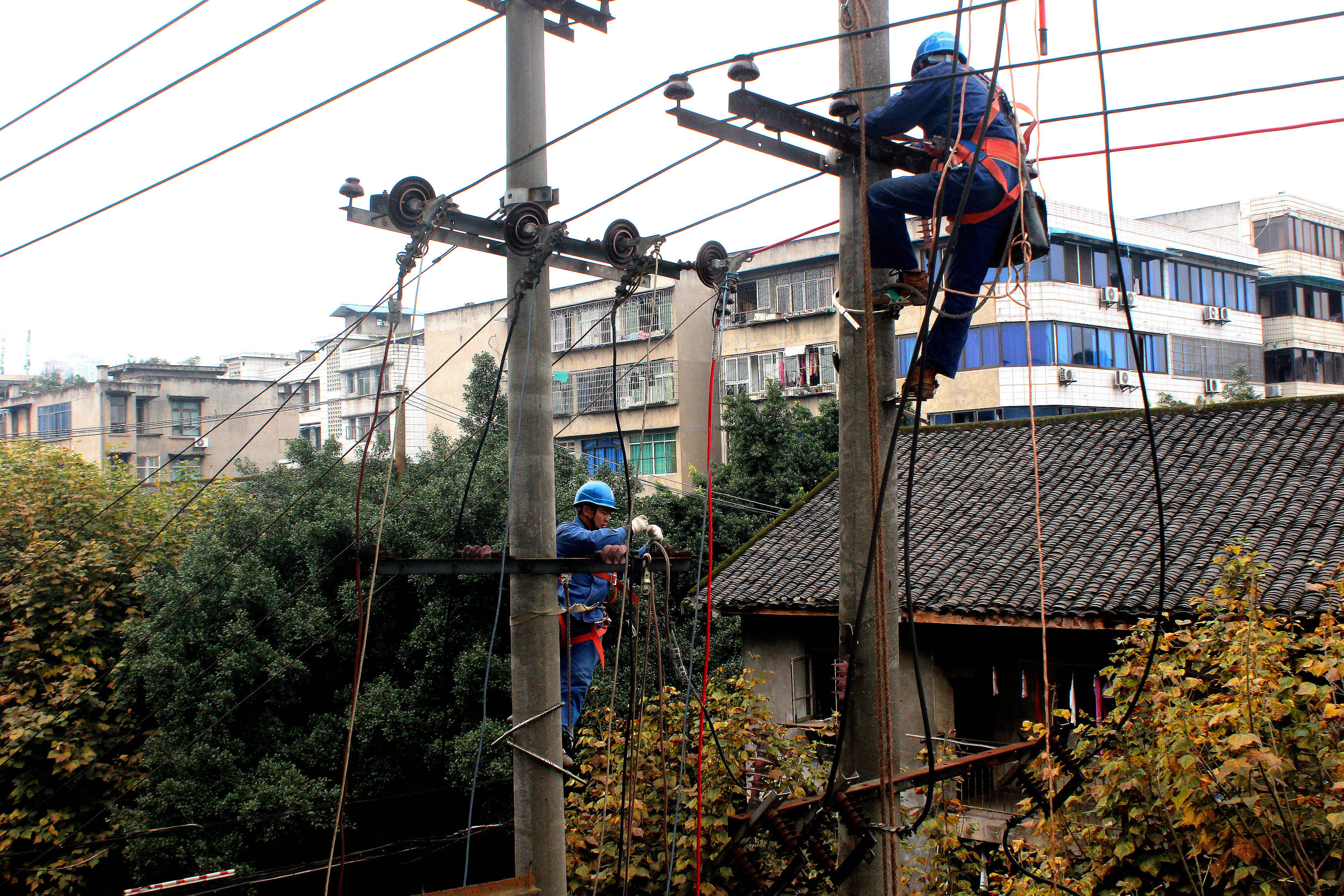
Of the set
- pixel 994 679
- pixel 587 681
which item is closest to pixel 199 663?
pixel 587 681

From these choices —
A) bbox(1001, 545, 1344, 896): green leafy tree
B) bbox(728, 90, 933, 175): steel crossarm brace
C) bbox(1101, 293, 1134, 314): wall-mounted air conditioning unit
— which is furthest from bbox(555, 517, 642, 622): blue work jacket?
bbox(1101, 293, 1134, 314): wall-mounted air conditioning unit

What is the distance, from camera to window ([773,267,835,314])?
31750 mm

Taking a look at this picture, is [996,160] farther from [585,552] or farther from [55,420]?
[55,420]

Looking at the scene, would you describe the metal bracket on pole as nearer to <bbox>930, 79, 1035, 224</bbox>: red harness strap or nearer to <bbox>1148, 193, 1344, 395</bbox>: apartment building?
<bbox>930, 79, 1035, 224</bbox>: red harness strap

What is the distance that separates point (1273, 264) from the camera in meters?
35.8

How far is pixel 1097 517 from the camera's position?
49.1ft

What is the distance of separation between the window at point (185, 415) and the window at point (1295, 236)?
3969 cm

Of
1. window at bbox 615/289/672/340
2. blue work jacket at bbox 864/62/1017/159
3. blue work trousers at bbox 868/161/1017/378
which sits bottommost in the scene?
blue work trousers at bbox 868/161/1017/378

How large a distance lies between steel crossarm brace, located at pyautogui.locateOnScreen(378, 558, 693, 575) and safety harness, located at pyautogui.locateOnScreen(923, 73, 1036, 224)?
9.21ft

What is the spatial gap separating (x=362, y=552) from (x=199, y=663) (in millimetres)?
11078

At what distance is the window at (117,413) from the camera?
42938 mm

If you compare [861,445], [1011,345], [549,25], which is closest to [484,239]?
[549,25]

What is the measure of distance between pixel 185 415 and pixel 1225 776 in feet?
146

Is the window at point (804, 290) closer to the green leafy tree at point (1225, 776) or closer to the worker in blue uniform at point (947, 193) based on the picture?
the green leafy tree at point (1225, 776)
